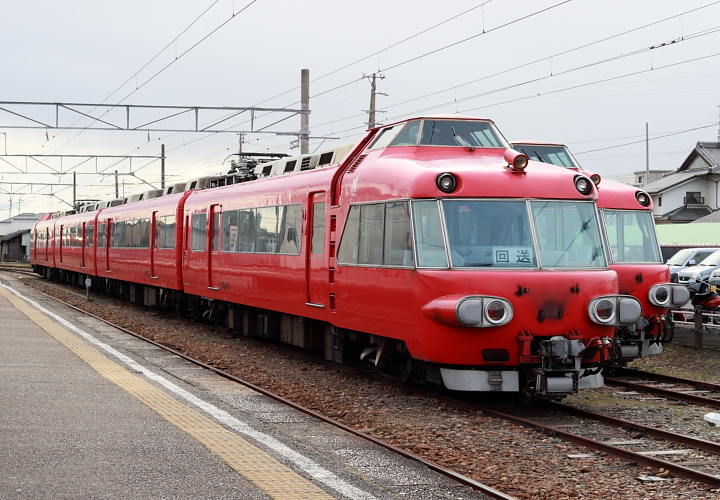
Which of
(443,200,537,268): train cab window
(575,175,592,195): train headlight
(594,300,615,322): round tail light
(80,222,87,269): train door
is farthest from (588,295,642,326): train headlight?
(80,222,87,269): train door

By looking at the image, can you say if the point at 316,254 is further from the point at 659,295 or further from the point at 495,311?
the point at 659,295

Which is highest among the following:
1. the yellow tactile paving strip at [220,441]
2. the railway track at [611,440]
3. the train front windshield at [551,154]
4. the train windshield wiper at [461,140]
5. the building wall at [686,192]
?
the building wall at [686,192]

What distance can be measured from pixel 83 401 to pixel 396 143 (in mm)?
4666

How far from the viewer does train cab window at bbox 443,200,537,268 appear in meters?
9.98

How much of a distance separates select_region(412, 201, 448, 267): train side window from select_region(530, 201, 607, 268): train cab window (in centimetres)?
104

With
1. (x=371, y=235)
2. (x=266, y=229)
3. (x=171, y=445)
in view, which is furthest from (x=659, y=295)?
(x=171, y=445)

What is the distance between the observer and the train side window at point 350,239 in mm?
11734

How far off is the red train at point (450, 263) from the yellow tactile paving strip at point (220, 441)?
2435mm

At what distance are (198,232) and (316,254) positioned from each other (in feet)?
23.9

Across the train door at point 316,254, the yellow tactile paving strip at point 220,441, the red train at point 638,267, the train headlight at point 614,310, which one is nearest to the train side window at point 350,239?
the train door at point 316,254

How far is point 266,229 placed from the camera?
1559 centimetres

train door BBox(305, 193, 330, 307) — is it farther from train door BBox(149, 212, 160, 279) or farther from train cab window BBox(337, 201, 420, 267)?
train door BBox(149, 212, 160, 279)

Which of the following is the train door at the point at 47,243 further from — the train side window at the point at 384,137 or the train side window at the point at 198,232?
the train side window at the point at 384,137

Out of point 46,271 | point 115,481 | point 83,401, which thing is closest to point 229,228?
point 83,401
